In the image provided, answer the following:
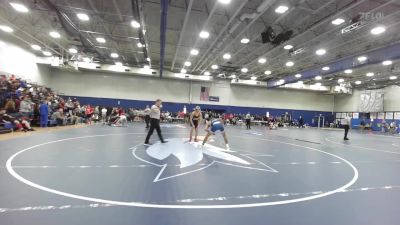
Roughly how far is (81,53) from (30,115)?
12.2 metres

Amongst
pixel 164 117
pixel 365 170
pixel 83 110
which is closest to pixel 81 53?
pixel 83 110

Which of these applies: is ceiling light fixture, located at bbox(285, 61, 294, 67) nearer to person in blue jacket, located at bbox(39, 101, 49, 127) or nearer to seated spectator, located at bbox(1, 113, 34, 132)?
person in blue jacket, located at bbox(39, 101, 49, 127)

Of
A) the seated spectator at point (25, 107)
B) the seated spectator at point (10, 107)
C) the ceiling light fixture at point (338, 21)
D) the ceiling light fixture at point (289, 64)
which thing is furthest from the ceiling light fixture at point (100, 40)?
the ceiling light fixture at point (289, 64)

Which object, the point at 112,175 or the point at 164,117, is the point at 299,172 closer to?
the point at 112,175

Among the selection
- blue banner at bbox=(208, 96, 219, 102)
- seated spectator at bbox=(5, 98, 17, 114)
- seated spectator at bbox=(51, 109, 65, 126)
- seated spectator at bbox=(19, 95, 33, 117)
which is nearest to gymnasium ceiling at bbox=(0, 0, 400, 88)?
seated spectator at bbox=(19, 95, 33, 117)

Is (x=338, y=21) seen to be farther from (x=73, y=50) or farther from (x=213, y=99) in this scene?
(x=213, y=99)

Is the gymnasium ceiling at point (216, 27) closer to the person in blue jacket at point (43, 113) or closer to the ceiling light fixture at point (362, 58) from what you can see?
the ceiling light fixture at point (362, 58)

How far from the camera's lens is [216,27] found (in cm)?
1752

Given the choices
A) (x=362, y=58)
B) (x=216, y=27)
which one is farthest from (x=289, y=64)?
(x=216, y=27)

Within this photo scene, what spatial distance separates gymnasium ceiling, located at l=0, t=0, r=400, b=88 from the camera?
1350 centimetres

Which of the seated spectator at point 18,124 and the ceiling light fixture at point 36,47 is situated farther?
the ceiling light fixture at point 36,47

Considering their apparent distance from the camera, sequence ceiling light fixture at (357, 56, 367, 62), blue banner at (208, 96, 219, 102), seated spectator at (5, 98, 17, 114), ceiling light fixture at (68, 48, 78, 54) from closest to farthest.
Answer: seated spectator at (5, 98, 17, 114)
ceiling light fixture at (357, 56, 367, 62)
ceiling light fixture at (68, 48, 78, 54)
blue banner at (208, 96, 219, 102)

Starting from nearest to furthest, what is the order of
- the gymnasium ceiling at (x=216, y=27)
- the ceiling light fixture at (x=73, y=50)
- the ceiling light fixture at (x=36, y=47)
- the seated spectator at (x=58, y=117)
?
the gymnasium ceiling at (x=216, y=27), the seated spectator at (x=58, y=117), the ceiling light fixture at (x=36, y=47), the ceiling light fixture at (x=73, y=50)

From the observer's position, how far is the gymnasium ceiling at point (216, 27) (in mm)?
13500
